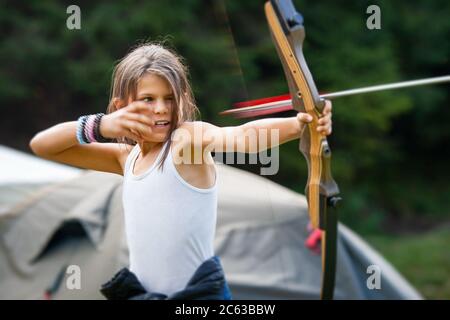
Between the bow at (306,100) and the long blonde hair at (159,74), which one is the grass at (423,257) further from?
the long blonde hair at (159,74)

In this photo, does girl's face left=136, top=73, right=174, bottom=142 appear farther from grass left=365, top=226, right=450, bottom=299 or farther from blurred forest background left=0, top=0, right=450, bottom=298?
grass left=365, top=226, right=450, bottom=299

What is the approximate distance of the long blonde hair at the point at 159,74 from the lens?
1.24 meters

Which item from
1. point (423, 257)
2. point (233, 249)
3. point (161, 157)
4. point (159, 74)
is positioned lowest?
point (423, 257)

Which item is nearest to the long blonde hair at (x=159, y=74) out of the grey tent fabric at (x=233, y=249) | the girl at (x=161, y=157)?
the girl at (x=161, y=157)

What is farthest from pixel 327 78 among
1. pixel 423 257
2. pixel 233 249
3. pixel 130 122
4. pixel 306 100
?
pixel 423 257

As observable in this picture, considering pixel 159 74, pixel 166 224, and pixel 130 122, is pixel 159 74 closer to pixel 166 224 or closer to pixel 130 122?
pixel 130 122

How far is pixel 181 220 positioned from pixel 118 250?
1017mm

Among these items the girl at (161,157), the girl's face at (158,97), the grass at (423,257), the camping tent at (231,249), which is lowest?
the grass at (423,257)

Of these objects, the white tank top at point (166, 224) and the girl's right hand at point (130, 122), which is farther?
the white tank top at point (166, 224)

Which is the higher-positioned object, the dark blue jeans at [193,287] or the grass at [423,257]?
the dark blue jeans at [193,287]

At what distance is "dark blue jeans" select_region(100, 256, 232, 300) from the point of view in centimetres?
136

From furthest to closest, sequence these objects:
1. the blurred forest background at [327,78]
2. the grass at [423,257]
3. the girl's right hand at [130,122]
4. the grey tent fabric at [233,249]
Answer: the grass at [423,257], the grey tent fabric at [233,249], the blurred forest background at [327,78], the girl's right hand at [130,122]

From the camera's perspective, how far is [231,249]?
2.37 meters

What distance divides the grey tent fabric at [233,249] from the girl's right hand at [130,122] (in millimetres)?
1024
